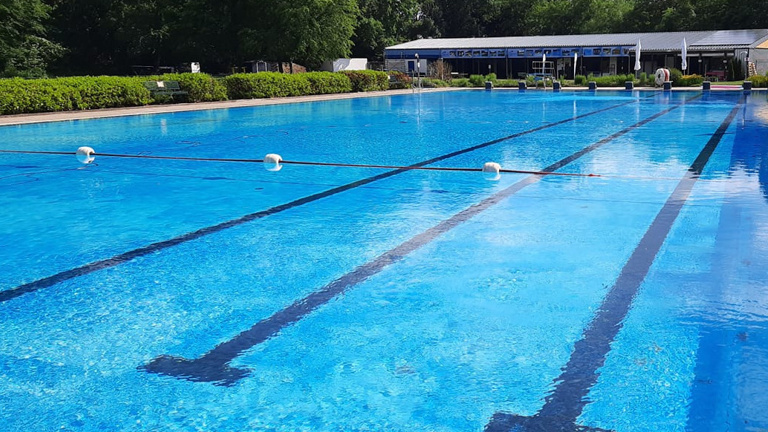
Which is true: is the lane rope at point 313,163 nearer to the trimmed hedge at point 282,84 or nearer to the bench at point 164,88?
the bench at point 164,88

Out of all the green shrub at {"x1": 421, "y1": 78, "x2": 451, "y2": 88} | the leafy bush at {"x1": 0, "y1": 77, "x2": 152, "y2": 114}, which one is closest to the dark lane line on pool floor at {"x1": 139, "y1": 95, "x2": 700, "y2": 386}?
the leafy bush at {"x1": 0, "y1": 77, "x2": 152, "y2": 114}

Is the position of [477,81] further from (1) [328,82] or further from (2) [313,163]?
(2) [313,163]

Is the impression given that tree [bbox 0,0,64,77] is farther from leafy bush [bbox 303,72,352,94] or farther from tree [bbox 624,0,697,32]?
tree [bbox 624,0,697,32]

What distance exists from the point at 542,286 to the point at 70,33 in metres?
53.1

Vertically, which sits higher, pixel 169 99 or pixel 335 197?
pixel 169 99

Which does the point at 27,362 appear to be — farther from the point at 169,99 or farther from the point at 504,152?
the point at 169,99

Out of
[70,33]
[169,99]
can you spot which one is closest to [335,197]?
[169,99]

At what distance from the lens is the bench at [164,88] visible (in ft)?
86.3

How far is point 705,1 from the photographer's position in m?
51.3

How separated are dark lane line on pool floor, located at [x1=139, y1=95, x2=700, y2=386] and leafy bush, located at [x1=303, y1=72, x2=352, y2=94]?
2717 centimetres

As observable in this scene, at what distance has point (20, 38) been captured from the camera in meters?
35.9

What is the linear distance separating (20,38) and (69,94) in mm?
16276

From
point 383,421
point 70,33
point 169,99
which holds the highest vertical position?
point 70,33

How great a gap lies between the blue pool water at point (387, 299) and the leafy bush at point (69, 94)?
12378mm
